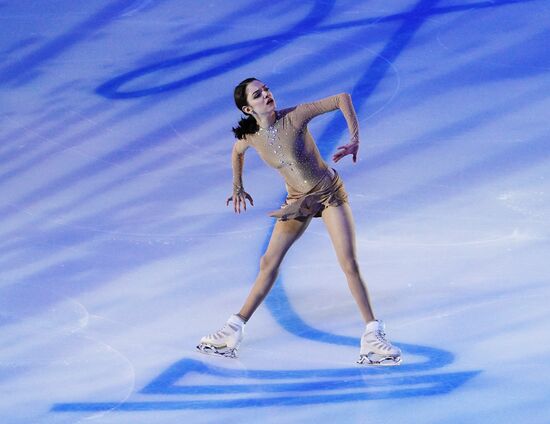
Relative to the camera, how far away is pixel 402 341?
5648 millimetres

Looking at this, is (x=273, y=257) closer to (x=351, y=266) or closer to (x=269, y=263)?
(x=269, y=263)

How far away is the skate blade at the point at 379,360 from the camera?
17.6 feet

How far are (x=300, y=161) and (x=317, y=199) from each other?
0.21 m

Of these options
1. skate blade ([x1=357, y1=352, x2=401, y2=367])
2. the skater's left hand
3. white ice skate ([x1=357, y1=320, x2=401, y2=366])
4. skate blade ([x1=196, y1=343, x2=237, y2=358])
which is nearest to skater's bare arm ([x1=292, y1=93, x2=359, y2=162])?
the skater's left hand

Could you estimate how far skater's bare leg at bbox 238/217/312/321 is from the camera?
225 inches

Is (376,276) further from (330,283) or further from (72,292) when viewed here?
(72,292)

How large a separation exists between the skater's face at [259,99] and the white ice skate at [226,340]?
1100 millimetres

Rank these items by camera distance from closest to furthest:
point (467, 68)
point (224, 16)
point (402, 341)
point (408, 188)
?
point (402, 341), point (408, 188), point (467, 68), point (224, 16)

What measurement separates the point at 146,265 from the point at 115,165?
1345 mm

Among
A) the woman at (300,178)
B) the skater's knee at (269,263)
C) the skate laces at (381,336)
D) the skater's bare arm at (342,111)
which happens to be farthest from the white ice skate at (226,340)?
the skater's bare arm at (342,111)

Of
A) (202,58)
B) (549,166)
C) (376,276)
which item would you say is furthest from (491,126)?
(202,58)

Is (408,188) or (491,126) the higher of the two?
(491,126)

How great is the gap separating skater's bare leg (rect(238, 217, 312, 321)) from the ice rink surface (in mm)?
204

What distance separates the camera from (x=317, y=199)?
5.62m
